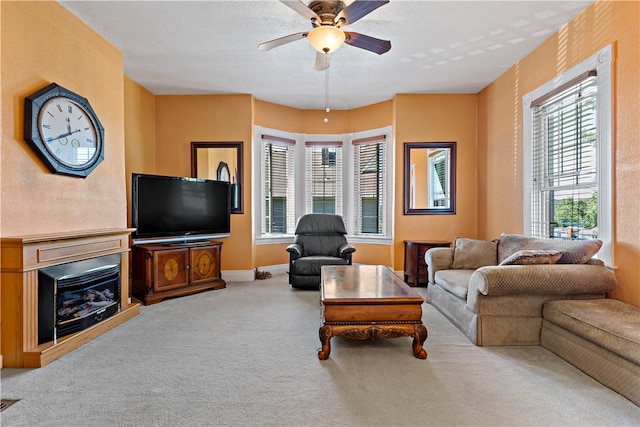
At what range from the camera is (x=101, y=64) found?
10.7 feet

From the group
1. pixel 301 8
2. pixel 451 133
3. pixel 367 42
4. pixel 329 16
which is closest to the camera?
pixel 301 8

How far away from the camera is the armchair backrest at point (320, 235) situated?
188 inches

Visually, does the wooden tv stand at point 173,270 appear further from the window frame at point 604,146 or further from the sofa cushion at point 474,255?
the window frame at point 604,146

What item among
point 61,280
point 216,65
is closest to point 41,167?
point 61,280

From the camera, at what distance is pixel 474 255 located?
3.48 meters

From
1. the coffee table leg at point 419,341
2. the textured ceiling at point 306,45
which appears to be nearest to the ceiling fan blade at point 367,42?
the textured ceiling at point 306,45

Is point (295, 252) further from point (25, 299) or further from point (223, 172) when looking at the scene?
point (25, 299)

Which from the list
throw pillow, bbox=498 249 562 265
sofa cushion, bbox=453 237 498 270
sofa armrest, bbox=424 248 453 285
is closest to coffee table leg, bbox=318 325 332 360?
throw pillow, bbox=498 249 562 265

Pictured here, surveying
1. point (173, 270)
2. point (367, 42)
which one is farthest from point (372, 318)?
point (173, 270)

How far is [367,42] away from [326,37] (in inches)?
19.1

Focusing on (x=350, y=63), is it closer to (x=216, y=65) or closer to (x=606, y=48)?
(x=216, y=65)

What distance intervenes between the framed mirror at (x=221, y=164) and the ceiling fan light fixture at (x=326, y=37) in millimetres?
2787

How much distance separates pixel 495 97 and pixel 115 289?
17.1 ft

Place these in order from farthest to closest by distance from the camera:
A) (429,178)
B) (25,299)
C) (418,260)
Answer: (429,178), (418,260), (25,299)
